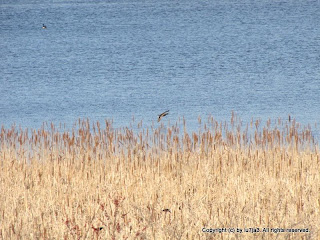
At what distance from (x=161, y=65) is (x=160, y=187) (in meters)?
34.6

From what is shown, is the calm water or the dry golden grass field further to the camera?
the calm water

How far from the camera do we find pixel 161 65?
137 feet

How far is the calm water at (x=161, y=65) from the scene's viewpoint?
23.9 meters

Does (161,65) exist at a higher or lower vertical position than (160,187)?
higher

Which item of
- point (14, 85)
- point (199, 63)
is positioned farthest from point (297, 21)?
point (14, 85)

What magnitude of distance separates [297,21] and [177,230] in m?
76.4

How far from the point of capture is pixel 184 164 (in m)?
8.91

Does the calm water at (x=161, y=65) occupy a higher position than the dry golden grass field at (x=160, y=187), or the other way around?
the calm water at (x=161, y=65)

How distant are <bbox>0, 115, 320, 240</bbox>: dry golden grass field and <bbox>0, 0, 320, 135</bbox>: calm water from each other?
8.73m

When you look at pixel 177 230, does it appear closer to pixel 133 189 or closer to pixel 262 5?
pixel 133 189

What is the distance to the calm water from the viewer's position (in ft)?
78.4

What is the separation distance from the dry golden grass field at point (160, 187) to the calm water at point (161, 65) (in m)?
8.73

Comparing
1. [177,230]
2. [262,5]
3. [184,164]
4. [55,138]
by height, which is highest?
[262,5]

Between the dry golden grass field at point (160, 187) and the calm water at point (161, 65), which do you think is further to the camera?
the calm water at point (161, 65)
